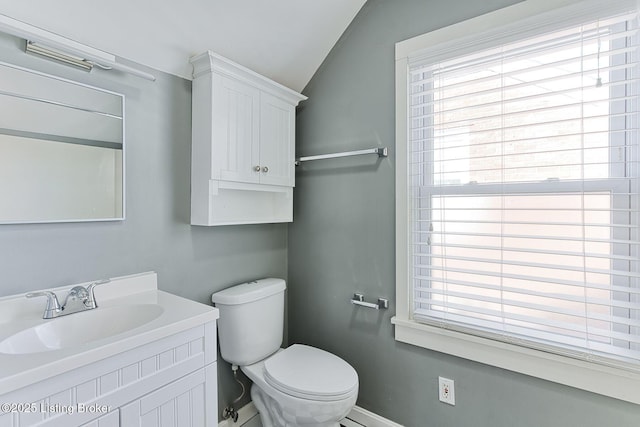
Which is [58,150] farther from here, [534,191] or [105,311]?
[534,191]

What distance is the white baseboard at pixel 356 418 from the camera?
1655 millimetres

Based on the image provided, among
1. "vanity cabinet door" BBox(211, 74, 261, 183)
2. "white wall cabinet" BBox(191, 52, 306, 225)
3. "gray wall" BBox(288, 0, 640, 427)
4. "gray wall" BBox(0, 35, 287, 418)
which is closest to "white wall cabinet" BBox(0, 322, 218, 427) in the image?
"gray wall" BBox(0, 35, 287, 418)

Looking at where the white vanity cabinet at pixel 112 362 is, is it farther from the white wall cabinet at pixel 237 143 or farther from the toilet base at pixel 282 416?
the white wall cabinet at pixel 237 143

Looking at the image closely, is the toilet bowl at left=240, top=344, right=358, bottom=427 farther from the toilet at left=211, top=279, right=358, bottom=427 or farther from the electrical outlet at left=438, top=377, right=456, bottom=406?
the electrical outlet at left=438, top=377, right=456, bottom=406

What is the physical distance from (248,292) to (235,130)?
2.68ft

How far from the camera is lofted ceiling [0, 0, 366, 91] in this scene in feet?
3.78

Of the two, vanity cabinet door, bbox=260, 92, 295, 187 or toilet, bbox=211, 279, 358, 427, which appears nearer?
toilet, bbox=211, 279, 358, 427

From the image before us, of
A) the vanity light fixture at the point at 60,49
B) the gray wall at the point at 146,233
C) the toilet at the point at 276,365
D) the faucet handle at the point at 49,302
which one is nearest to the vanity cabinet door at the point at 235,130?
the gray wall at the point at 146,233

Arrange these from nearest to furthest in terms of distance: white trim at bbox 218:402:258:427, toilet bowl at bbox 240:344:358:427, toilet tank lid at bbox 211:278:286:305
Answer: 1. toilet bowl at bbox 240:344:358:427
2. toilet tank lid at bbox 211:278:286:305
3. white trim at bbox 218:402:258:427

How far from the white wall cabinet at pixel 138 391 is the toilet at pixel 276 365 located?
0.35 m

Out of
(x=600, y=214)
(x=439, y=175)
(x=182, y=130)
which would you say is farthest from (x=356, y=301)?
(x=182, y=130)

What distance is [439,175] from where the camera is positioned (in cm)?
152

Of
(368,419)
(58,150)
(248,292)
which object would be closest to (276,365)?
(248,292)

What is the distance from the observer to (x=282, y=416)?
147 centimetres
